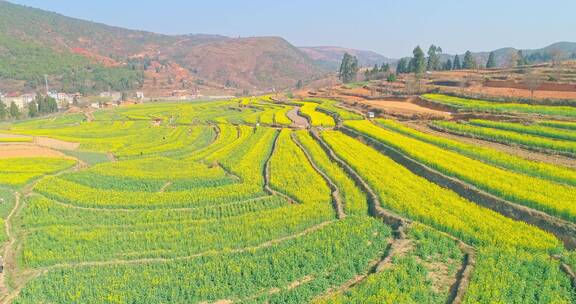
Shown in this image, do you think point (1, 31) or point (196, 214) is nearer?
point (196, 214)

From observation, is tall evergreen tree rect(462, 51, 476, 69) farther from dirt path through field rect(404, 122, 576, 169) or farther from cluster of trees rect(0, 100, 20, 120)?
cluster of trees rect(0, 100, 20, 120)

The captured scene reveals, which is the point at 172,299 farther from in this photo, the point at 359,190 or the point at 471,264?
the point at 359,190

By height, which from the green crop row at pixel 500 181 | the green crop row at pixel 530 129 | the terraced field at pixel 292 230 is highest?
the green crop row at pixel 530 129

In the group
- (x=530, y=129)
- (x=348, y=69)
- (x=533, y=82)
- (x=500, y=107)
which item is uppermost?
(x=348, y=69)

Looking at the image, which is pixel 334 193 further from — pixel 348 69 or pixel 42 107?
pixel 348 69

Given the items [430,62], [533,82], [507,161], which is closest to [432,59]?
[430,62]

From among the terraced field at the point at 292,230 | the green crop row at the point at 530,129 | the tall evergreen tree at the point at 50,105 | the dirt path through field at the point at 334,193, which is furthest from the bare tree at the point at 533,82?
the tall evergreen tree at the point at 50,105

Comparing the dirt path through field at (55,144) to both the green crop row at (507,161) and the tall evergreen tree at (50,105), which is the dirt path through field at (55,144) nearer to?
the green crop row at (507,161)

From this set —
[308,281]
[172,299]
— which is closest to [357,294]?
[308,281]
